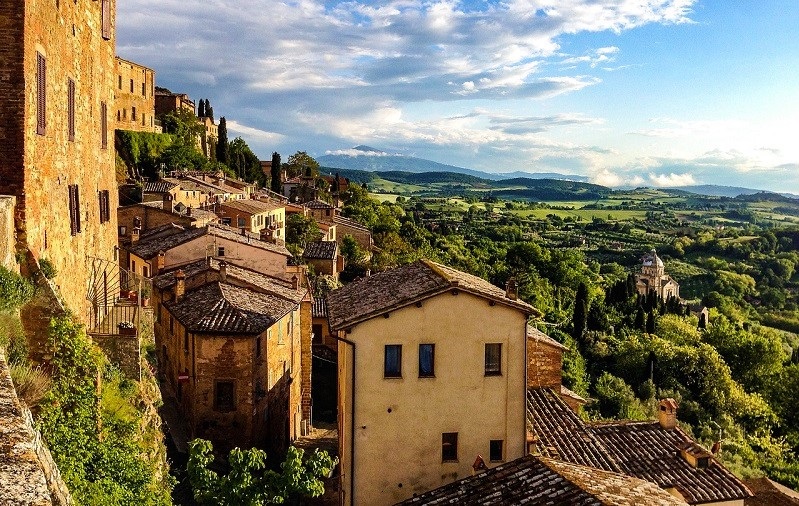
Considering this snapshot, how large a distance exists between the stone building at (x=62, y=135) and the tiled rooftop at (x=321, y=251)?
32253mm

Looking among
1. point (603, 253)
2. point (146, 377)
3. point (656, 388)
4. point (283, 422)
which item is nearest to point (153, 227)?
point (283, 422)

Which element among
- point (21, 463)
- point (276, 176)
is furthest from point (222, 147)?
point (21, 463)

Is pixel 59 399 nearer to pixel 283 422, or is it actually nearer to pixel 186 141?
pixel 283 422

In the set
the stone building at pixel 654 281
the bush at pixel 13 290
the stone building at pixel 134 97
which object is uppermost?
the stone building at pixel 134 97

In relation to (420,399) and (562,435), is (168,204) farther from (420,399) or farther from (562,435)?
(562,435)

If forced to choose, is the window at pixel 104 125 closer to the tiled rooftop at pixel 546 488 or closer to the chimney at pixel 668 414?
the tiled rooftop at pixel 546 488

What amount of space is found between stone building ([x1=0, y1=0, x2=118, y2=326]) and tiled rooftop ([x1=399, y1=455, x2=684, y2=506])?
925cm

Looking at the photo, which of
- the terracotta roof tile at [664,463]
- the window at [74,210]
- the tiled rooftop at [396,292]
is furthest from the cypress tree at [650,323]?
the window at [74,210]

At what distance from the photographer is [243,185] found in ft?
259

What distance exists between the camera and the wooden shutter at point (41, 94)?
1290 cm

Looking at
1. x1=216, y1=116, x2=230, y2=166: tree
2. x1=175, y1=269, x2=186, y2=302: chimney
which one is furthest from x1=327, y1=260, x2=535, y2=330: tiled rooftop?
x1=216, y1=116, x2=230, y2=166: tree

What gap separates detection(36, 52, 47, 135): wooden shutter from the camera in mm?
12898

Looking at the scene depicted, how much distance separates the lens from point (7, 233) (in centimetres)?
1155

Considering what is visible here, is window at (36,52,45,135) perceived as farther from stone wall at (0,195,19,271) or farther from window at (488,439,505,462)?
window at (488,439,505,462)
